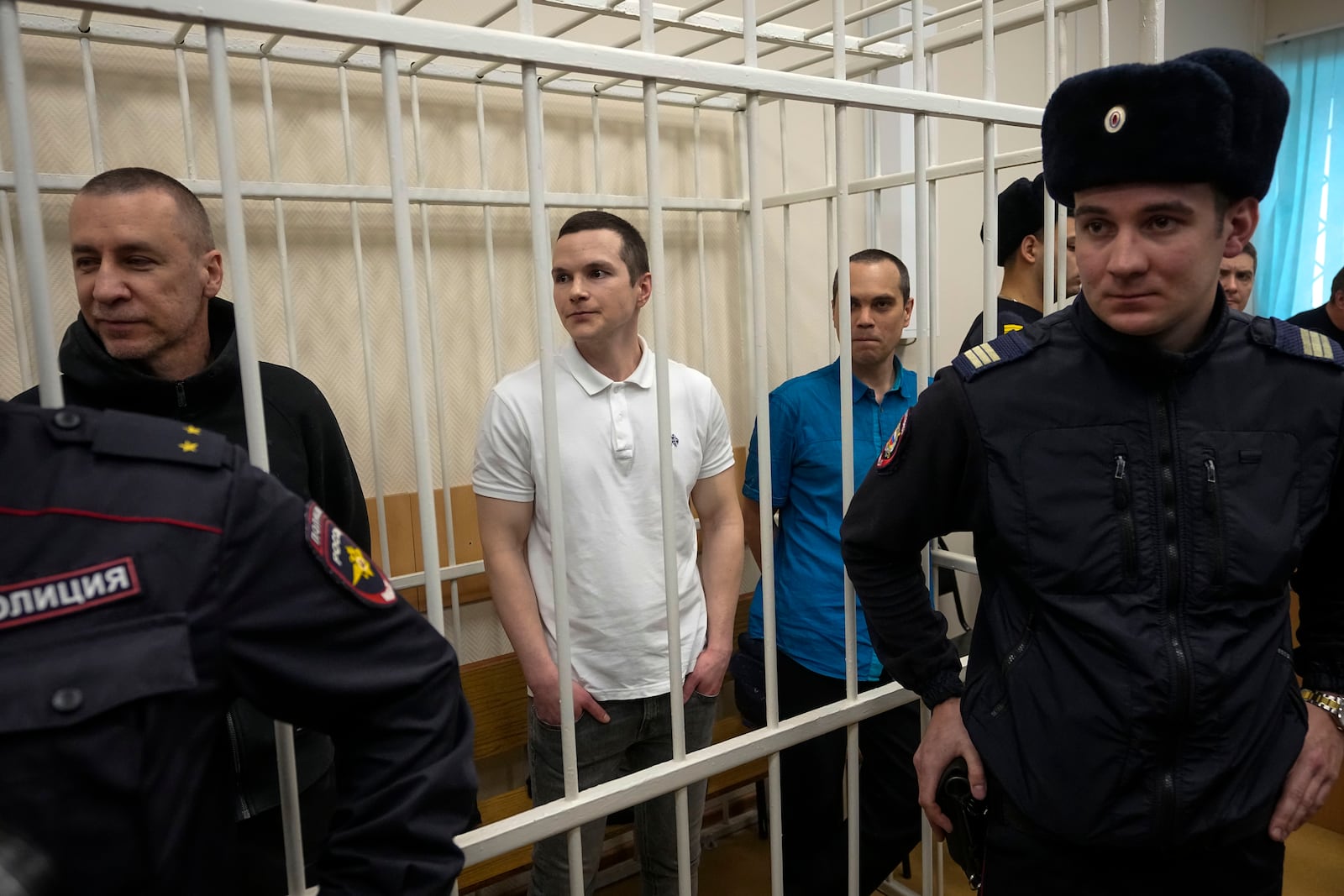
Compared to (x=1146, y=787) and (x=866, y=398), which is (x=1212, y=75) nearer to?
(x=1146, y=787)

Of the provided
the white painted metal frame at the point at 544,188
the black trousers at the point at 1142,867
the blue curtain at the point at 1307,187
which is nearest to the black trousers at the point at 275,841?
the white painted metal frame at the point at 544,188

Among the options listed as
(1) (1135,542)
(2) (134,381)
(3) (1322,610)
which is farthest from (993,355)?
(2) (134,381)

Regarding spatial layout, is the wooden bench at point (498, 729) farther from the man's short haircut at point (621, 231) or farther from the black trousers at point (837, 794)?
the man's short haircut at point (621, 231)

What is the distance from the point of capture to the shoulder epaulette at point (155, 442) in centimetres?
70

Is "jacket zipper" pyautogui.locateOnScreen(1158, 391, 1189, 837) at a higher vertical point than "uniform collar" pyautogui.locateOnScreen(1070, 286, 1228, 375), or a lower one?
lower

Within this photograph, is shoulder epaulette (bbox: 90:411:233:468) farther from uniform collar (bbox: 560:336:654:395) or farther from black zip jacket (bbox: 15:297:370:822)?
uniform collar (bbox: 560:336:654:395)

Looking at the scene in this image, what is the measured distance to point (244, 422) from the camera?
1.25 meters

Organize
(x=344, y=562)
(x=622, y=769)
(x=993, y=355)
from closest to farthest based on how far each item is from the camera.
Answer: (x=344, y=562), (x=993, y=355), (x=622, y=769)

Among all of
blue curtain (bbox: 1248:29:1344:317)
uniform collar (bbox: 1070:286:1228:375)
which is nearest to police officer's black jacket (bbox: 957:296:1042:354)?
uniform collar (bbox: 1070:286:1228:375)

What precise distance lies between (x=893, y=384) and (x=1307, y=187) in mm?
3565

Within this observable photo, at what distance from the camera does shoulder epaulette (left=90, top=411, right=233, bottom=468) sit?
70 centimetres

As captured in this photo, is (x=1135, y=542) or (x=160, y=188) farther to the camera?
(x=160, y=188)

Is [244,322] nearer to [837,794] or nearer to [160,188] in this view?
[160,188]

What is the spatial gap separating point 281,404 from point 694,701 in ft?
3.24
